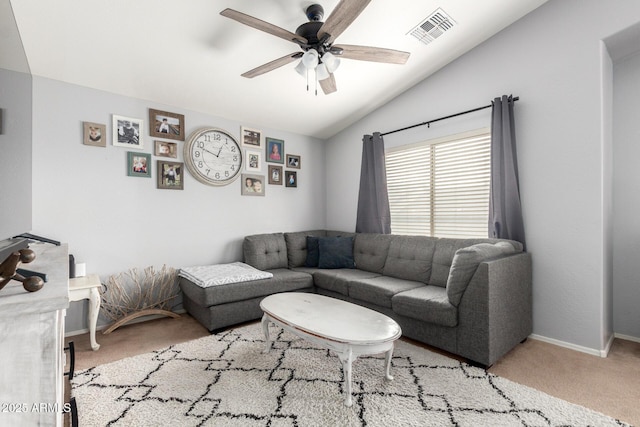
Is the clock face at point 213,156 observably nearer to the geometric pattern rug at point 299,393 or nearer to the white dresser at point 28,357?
the geometric pattern rug at point 299,393

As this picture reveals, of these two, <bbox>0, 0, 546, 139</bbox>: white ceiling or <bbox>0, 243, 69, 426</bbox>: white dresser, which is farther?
<bbox>0, 0, 546, 139</bbox>: white ceiling

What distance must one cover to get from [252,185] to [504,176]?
274 cm

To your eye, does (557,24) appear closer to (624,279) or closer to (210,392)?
(624,279)

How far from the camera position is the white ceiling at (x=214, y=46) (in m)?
2.14

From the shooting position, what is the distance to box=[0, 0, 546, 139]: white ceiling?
2.14 meters

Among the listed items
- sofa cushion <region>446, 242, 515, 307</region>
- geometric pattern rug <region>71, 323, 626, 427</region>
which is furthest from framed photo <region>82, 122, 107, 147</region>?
sofa cushion <region>446, 242, 515, 307</region>

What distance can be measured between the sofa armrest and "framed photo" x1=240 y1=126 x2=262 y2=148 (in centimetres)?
288

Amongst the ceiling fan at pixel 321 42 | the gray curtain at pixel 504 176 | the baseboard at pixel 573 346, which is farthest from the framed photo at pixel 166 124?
the baseboard at pixel 573 346

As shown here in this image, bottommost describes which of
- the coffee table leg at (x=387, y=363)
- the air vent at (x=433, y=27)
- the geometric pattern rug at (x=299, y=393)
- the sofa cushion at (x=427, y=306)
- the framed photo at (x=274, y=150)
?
the geometric pattern rug at (x=299, y=393)

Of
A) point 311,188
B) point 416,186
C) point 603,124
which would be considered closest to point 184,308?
point 311,188

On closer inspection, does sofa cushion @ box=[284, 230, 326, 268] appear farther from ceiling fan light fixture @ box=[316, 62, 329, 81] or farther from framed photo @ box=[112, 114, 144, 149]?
ceiling fan light fixture @ box=[316, 62, 329, 81]

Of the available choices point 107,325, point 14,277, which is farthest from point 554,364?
point 107,325

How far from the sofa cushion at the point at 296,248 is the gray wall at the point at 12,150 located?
108 inches

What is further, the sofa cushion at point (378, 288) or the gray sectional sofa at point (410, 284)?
the sofa cushion at point (378, 288)
